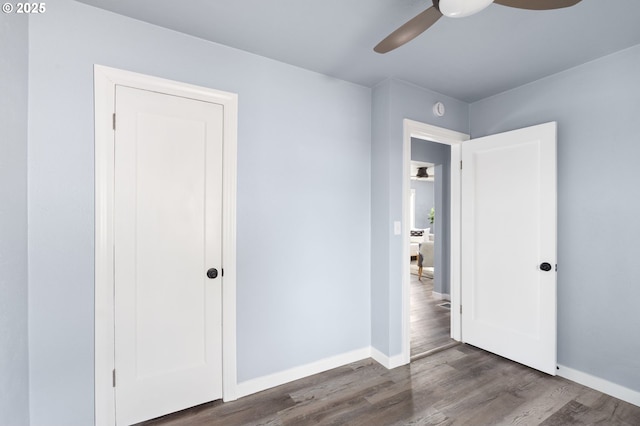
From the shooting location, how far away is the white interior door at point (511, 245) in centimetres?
247

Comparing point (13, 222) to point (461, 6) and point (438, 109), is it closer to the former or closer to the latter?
point (461, 6)

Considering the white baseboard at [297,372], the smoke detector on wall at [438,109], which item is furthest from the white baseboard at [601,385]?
the smoke detector on wall at [438,109]

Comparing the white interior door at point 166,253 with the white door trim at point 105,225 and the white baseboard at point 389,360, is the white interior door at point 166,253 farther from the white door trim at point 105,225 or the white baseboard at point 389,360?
the white baseboard at point 389,360

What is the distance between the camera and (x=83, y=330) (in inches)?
67.5

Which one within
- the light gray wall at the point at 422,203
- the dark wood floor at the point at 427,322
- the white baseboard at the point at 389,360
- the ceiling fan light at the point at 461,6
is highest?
the ceiling fan light at the point at 461,6

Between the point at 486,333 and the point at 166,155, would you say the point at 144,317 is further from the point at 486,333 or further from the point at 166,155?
the point at 486,333

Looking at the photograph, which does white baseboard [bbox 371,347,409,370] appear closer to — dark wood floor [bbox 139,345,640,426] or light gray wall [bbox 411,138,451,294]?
dark wood floor [bbox 139,345,640,426]

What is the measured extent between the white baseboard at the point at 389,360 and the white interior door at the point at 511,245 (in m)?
0.92

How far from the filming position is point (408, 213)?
2705mm

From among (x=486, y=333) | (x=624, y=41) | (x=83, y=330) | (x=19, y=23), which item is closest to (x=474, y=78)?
(x=624, y=41)

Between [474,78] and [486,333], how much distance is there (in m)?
2.44

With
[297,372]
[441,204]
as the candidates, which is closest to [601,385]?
[297,372]

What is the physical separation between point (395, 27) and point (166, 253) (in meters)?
2.13

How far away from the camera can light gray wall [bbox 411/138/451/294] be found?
4641mm
